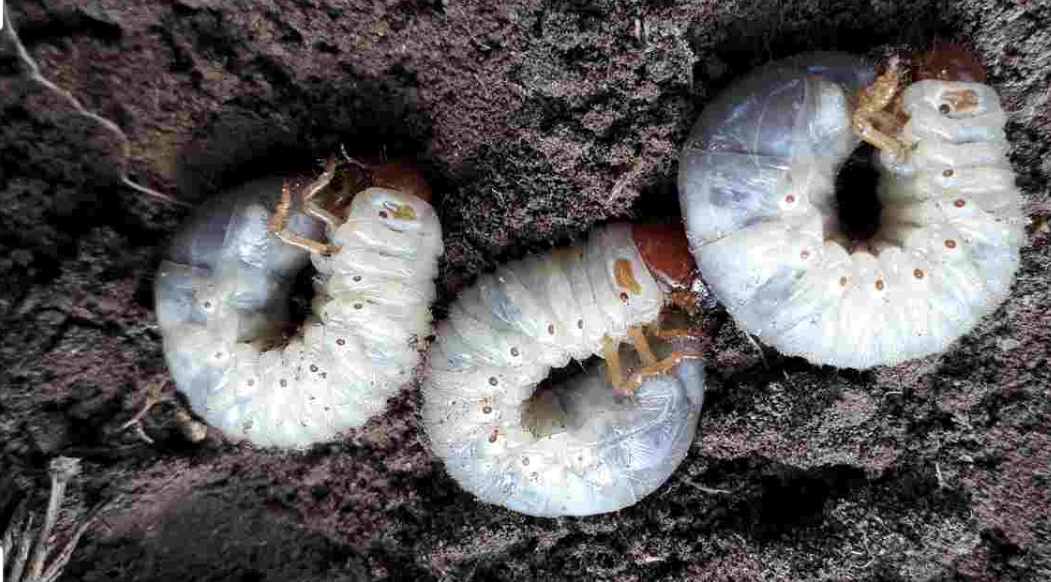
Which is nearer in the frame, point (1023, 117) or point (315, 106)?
point (1023, 117)

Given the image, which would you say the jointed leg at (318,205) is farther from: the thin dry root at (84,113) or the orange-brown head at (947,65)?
the orange-brown head at (947,65)

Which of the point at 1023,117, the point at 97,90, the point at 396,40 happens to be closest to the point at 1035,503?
the point at 1023,117

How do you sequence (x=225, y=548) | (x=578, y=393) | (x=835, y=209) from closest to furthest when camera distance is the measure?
1. (x=835, y=209)
2. (x=578, y=393)
3. (x=225, y=548)

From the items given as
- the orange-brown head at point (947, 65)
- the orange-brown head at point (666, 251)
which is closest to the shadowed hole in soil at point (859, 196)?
the orange-brown head at point (947, 65)

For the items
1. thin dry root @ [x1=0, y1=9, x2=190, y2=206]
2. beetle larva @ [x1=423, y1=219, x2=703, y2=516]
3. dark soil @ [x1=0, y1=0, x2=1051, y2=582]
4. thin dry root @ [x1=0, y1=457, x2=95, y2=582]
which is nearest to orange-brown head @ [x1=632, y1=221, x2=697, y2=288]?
beetle larva @ [x1=423, y1=219, x2=703, y2=516]

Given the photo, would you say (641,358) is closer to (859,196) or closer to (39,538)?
(859,196)

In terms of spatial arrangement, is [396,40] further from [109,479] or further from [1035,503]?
[1035,503]

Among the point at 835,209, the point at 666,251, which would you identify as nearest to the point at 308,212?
the point at 666,251
